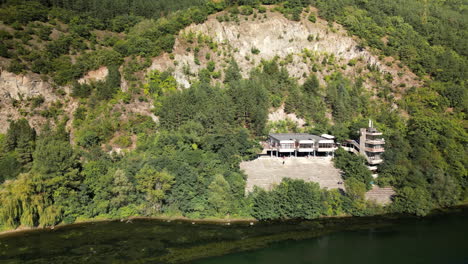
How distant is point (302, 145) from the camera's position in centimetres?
5262

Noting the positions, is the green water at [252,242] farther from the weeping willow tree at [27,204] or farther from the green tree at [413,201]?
the weeping willow tree at [27,204]

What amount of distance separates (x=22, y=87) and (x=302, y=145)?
2089 inches

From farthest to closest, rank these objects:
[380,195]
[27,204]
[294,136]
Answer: [294,136] → [380,195] → [27,204]

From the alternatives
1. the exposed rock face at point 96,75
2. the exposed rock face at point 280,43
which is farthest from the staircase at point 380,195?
the exposed rock face at point 96,75

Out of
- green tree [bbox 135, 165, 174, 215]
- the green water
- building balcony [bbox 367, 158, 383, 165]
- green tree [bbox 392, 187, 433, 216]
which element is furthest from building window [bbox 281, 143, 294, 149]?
green tree [bbox 135, 165, 174, 215]

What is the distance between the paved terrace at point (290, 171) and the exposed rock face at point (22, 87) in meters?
40.3

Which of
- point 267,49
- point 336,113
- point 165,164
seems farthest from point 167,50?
point 336,113

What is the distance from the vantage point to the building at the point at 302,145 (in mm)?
51844

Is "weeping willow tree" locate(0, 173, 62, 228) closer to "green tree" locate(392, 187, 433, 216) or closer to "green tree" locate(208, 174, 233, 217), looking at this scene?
"green tree" locate(208, 174, 233, 217)

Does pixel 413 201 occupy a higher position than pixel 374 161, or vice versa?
pixel 374 161

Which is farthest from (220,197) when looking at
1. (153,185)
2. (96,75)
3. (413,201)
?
(96,75)

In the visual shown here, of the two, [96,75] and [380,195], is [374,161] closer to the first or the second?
[380,195]

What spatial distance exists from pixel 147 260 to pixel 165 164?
14.4m

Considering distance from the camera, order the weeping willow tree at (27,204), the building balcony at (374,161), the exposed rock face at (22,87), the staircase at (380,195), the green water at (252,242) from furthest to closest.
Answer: the exposed rock face at (22,87) < the building balcony at (374,161) < the staircase at (380,195) < the weeping willow tree at (27,204) < the green water at (252,242)
